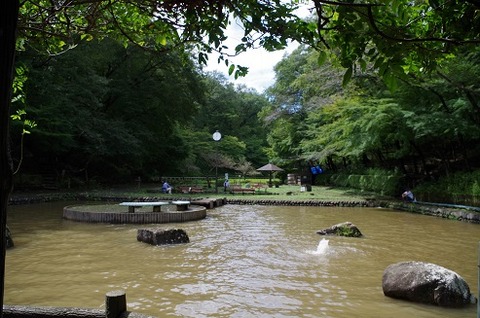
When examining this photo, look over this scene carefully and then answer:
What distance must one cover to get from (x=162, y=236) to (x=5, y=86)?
8634 millimetres

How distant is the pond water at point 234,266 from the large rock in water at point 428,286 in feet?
0.55

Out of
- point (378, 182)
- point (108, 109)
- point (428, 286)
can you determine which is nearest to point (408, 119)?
point (378, 182)

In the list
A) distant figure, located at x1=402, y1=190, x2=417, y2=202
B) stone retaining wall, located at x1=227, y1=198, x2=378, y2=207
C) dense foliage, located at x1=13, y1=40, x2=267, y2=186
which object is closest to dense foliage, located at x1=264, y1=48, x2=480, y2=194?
distant figure, located at x1=402, y1=190, x2=417, y2=202

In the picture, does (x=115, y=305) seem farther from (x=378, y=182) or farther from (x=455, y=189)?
(x=378, y=182)

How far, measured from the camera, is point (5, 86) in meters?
1.90

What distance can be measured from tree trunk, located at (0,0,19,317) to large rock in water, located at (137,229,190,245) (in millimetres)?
8338

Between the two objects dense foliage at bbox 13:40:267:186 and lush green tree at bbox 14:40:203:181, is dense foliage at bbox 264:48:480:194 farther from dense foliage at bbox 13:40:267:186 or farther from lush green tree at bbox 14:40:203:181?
lush green tree at bbox 14:40:203:181

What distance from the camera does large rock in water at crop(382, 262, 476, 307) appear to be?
19.2 ft

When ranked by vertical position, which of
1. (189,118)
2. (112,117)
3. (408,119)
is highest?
(189,118)

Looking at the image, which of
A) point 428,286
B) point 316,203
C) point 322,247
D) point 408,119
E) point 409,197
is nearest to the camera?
point 428,286

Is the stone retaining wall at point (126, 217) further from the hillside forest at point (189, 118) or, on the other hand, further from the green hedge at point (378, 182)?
the green hedge at point (378, 182)

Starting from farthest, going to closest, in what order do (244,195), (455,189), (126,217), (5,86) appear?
1. (244,195)
2. (455,189)
3. (126,217)
4. (5,86)

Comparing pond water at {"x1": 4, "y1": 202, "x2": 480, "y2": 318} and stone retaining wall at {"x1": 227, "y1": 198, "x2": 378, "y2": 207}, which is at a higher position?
stone retaining wall at {"x1": 227, "y1": 198, "x2": 378, "y2": 207}

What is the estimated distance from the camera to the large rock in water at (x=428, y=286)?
585cm
